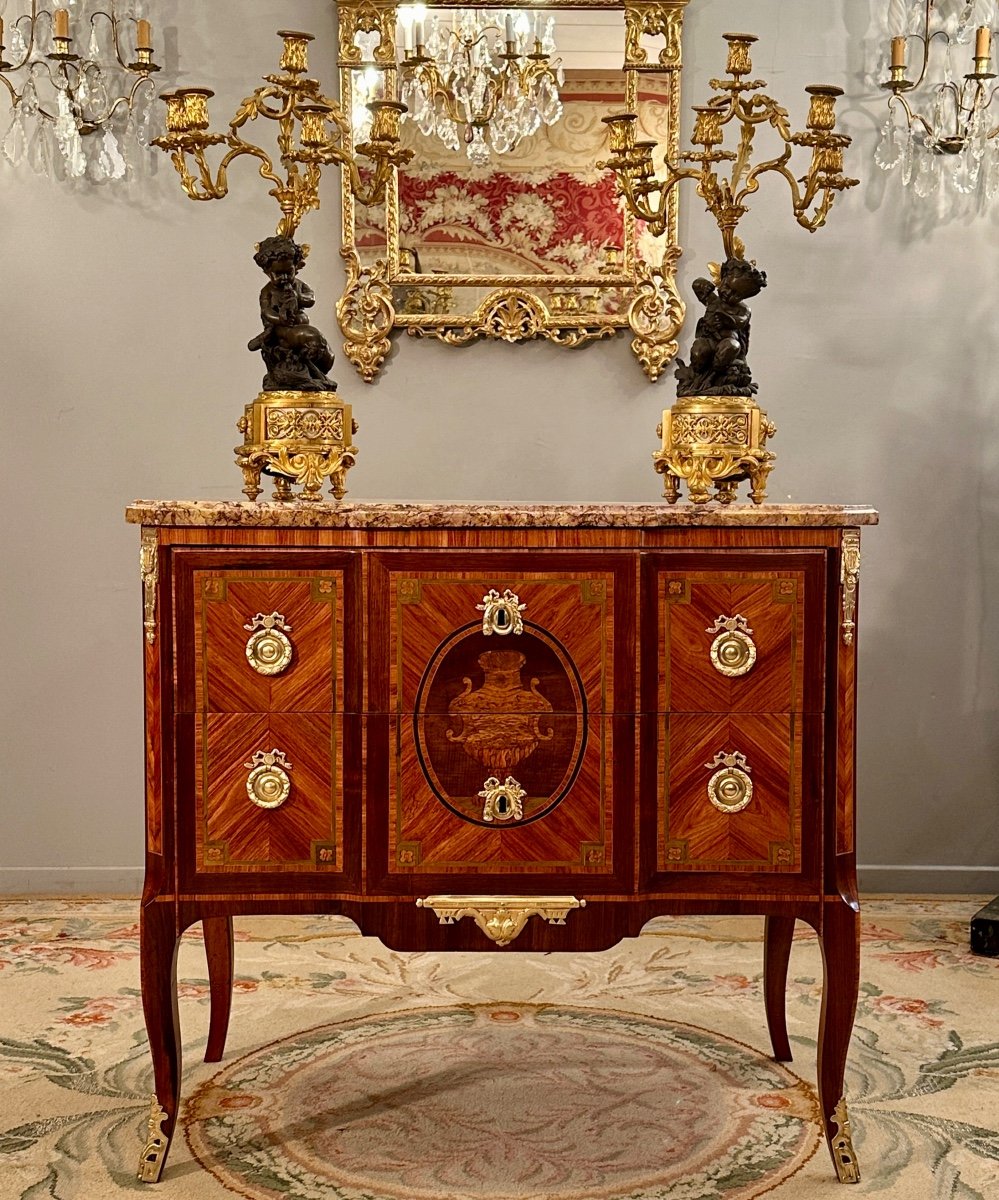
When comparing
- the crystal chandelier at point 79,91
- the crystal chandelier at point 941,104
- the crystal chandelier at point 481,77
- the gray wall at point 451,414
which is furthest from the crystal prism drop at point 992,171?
the crystal chandelier at point 79,91

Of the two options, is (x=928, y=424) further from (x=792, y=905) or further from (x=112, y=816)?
(x=112, y=816)

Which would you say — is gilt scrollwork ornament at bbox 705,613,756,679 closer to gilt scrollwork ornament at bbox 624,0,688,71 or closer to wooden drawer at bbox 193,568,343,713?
wooden drawer at bbox 193,568,343,713

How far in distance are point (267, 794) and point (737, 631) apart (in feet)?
2.89

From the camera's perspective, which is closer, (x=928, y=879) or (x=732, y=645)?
(x=732, y=645)

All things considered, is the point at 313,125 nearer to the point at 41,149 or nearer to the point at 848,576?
the point at 848,576

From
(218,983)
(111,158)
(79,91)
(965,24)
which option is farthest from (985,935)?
(79,91)

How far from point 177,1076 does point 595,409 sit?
7.29ft

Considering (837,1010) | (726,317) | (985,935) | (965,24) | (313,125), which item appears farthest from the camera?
(965,24)

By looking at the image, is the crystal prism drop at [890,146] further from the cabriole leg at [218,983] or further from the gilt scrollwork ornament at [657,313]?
the cabriole leg at [218,983]

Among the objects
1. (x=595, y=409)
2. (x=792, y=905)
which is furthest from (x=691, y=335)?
(x=792, y=905)

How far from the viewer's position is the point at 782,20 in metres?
3.93

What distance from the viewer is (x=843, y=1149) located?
2.45m

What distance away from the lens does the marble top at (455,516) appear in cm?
239

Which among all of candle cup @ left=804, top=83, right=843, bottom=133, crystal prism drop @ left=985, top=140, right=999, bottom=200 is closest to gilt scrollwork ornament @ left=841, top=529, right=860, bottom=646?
candle cup @ left=804, top=83, right=843, bottom=133
